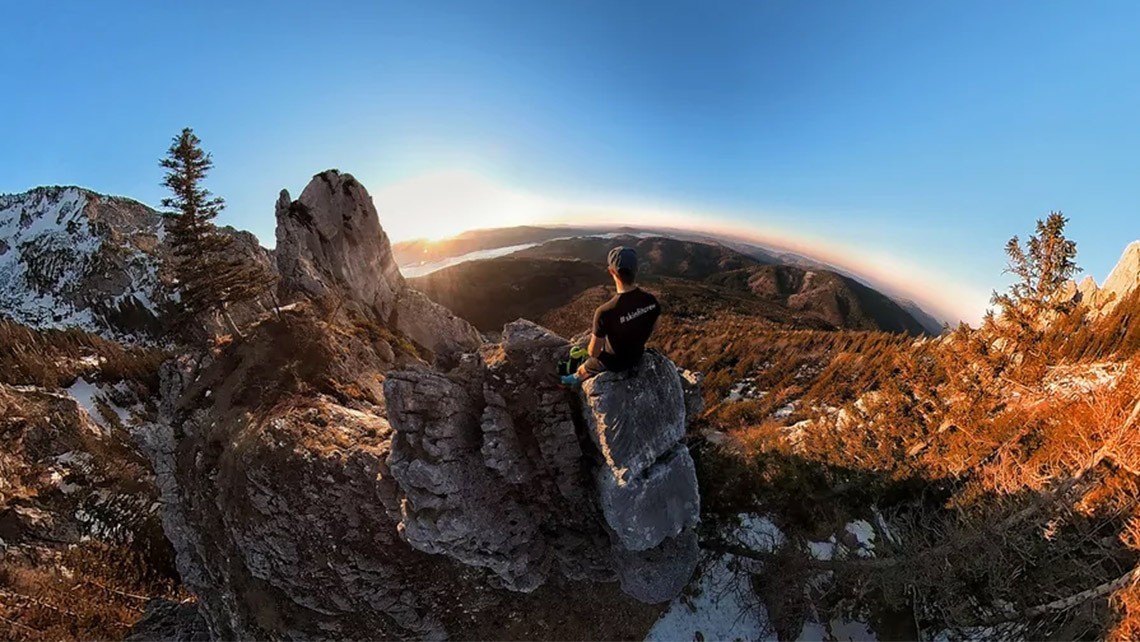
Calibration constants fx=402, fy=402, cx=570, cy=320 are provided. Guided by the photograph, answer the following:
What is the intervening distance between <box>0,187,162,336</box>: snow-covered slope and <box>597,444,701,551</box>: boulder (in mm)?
83813

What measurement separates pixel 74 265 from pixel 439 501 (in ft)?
337

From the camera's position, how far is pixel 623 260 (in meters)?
6.04

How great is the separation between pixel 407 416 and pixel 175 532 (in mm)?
10321

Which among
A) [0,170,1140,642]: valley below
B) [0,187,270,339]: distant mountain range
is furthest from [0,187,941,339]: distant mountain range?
[0,170,1140,642]: valley below

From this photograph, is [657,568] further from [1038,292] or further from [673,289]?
[673,289]

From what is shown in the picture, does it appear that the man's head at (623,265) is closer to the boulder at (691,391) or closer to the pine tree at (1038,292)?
the boulder at (691,391)

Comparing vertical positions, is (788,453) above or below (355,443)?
below

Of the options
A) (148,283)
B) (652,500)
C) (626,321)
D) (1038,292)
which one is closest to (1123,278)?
(1038,292)

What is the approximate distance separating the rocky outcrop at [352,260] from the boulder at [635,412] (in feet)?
56.7

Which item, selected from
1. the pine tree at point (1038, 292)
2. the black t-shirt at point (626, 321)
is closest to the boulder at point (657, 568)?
the black t-shirt at point (626, 321)

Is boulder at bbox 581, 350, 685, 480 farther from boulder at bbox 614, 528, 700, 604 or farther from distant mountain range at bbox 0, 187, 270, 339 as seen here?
distant mountain range at bbox 0, 187, 270, 339

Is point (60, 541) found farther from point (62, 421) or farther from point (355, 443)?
point (355, 443)

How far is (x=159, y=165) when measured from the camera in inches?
570

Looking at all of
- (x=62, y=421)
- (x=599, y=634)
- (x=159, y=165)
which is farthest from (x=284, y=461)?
(x=62, y=421)
